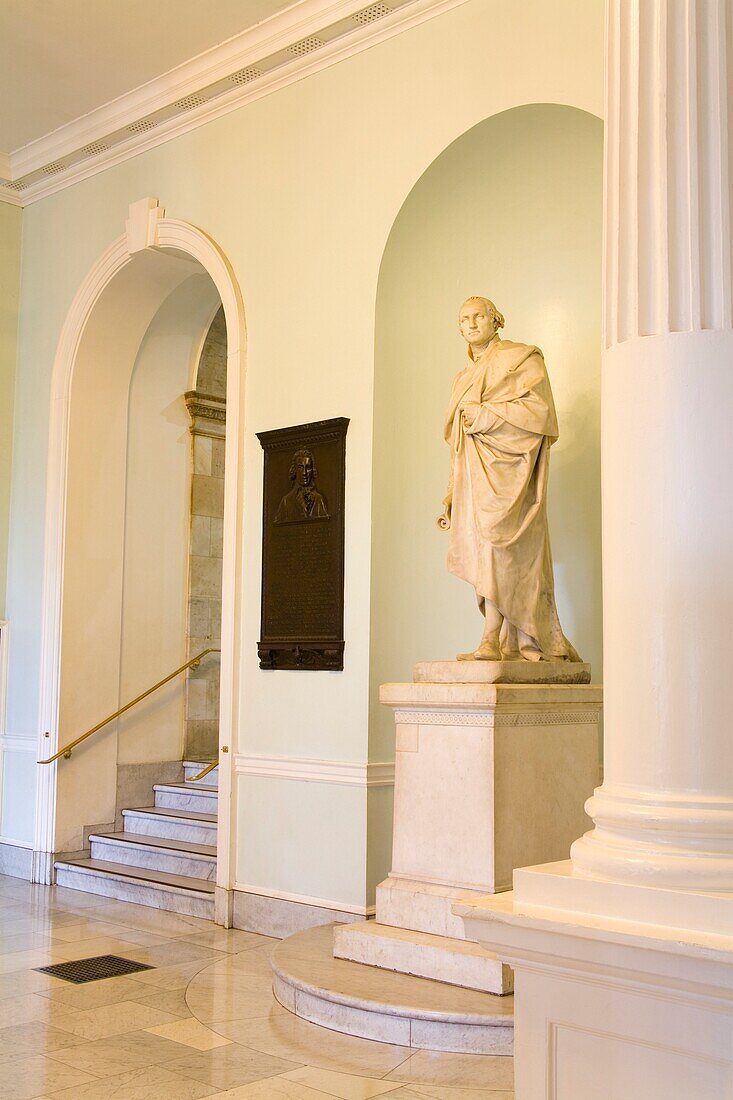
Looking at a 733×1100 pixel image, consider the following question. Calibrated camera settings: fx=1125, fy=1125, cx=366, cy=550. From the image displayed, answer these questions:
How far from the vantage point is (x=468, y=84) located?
6.28 m

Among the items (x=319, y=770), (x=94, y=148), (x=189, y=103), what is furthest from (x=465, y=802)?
(x=94, y=148)

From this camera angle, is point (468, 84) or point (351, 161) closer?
point (468, 84)

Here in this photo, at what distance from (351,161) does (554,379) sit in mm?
1825

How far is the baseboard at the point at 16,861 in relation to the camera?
8820 mm

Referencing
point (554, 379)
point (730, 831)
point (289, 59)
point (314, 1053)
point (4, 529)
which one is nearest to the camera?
point (730, 831)

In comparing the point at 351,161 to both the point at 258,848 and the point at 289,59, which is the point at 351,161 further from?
the point at 258,848

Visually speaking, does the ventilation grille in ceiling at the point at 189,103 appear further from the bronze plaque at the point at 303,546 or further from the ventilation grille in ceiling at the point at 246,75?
the bronze plaque at the point at 303,546

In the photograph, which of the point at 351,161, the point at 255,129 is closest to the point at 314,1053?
the point at 351,161

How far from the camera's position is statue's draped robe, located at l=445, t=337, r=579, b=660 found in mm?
5320

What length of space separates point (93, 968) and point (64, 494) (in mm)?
4042

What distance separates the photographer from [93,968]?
599 centimetres

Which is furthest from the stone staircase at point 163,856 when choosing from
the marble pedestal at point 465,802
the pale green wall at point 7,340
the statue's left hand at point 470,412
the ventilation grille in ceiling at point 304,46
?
the ventilation grille in ceiling at point 304,46

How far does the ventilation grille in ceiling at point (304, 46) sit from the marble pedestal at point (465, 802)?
13.5 ft

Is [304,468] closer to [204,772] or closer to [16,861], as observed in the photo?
[204,772]
